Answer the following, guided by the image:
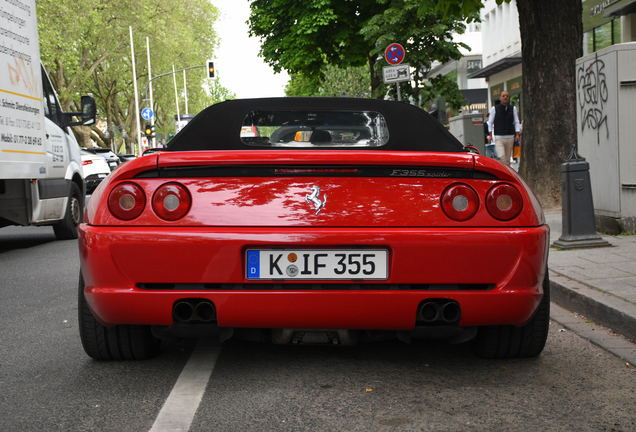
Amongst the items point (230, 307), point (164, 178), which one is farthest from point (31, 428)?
point (164, 178)

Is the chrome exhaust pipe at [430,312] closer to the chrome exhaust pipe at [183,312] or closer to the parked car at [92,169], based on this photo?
the chrome exhaust pipe at [183,312]

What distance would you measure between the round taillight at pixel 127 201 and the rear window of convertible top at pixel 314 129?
32.3 inches

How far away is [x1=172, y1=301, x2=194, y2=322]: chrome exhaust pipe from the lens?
3.29 m

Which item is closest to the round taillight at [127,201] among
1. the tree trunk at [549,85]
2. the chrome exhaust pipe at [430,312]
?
the chrome exhaust pipe at [430,312]

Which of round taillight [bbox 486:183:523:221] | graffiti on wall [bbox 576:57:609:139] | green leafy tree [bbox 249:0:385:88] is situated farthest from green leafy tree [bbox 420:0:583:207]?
green leafy tree [bbox 249:0:385:88]

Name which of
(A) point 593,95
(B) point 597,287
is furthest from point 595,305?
(A) point 593,95

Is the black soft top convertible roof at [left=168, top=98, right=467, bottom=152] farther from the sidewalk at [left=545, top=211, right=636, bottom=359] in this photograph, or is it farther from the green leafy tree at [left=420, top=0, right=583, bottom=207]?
the green leafy tree at [left=420, top=0, right=583, bottom=207]

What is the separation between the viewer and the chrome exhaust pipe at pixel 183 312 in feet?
10.8

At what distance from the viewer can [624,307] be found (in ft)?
14.8

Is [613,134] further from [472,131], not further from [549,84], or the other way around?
[472,131]

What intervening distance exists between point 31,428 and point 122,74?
54.6 metres

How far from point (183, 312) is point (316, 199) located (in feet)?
2.44

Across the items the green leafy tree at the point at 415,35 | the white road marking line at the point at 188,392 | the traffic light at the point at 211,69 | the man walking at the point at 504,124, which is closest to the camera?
the white road marking line at the point at 188,392

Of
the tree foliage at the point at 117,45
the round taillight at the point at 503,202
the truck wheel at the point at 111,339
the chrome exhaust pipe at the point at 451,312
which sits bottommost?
the truck wheel at the point at 111,339
